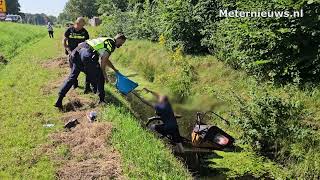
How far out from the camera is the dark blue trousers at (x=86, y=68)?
11266 mm

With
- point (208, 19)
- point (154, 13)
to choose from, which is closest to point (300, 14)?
point (208, 19)

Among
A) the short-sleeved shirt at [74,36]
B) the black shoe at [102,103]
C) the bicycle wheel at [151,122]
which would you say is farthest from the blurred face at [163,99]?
the short-sleeved shirt at [74,36]

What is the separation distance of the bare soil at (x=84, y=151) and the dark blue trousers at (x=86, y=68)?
75 cm

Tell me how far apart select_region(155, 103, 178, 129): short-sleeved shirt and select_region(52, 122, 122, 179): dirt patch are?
1.35 metres

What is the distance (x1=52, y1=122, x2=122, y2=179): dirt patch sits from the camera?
7348mm

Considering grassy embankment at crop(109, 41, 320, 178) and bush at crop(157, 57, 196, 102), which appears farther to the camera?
bush at crop(157, 57, 196, 102)

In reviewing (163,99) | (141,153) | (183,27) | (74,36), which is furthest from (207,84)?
(141,153)

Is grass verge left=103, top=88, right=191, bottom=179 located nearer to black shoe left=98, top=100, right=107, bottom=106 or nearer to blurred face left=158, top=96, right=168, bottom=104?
blurred face left=158, top=96, right=168, bottom=104

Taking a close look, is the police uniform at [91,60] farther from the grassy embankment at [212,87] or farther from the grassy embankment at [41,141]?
the grassy embankment at [212,87]

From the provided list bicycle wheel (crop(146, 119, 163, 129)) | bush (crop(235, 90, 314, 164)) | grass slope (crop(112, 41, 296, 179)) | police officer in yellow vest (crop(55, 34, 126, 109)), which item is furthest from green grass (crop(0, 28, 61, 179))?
bush (crop(235, 90, 314, 164))

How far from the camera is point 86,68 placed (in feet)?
37.7

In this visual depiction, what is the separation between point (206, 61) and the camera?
16.7m

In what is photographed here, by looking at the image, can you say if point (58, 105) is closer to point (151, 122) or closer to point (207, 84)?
point (151, 122)

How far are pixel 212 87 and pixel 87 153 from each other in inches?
276
